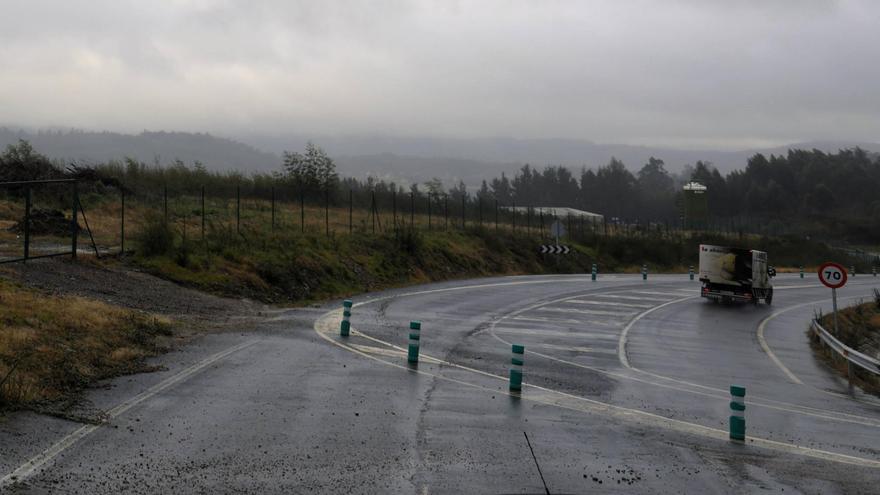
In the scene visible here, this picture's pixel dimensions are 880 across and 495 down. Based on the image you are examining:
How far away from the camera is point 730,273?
3834 cm

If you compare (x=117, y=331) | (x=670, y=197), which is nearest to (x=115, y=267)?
(x=117, y=331)

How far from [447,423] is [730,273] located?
3025cm

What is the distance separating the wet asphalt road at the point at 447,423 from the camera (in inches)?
335

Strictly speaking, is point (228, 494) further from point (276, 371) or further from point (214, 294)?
point (214, 294)

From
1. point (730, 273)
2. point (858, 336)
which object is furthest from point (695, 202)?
point (858, 336)

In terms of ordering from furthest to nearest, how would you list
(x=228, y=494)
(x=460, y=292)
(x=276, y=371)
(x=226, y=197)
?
(x=226, y=197) < (x=460, y=292) < (x=276, y=371) < (x=228, y=494)

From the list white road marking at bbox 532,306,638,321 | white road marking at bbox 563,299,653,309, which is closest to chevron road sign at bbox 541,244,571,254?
white road marking at bbox 563,299,653,309

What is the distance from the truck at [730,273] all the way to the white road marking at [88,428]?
27413 mm

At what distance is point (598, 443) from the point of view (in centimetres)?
1053

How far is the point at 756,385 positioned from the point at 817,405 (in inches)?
80.8

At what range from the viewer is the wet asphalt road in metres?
8.51

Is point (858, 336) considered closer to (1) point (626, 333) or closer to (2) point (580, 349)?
(1) point (626, 333)

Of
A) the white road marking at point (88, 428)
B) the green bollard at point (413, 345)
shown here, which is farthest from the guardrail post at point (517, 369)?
the white road marking at point (88, 428)

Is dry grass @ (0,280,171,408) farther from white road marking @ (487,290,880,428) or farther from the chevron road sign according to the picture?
the chevron road sign
